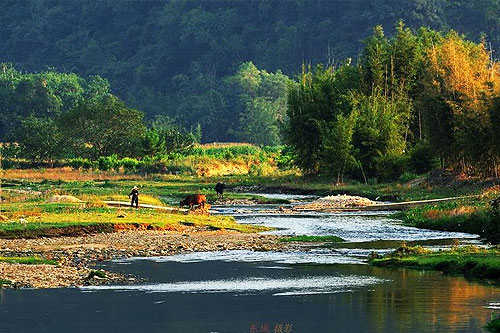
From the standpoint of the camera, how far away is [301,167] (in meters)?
Result: 99.5

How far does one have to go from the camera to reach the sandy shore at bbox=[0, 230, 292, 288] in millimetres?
35594

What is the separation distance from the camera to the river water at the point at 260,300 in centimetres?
2820

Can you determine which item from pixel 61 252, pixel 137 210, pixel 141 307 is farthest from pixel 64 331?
pixel 137 210

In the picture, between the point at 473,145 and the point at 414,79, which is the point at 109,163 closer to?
the point at 414,79

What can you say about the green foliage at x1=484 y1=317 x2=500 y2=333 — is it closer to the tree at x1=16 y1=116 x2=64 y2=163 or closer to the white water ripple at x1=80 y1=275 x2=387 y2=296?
the white water ripple at x1=80 y1=275 x2=387 y2=296

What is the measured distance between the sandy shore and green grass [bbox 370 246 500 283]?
6856 mm

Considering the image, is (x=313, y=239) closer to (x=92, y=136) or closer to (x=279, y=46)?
(x=92, y=136)

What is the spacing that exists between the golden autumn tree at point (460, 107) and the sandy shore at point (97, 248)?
957 inches

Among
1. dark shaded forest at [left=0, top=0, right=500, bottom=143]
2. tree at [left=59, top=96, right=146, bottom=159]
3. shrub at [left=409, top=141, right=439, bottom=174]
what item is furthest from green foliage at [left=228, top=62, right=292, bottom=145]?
shrub at [left=409, top=141, right=439, bottom=174]

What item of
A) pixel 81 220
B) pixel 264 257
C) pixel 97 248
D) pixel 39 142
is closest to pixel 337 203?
pixel 81 220

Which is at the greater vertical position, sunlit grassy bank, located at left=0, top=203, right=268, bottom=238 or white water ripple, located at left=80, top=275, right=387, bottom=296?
sunlit grassy bank, located at left=0, top=203, right=268, bottom=238

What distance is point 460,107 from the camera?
244 ft

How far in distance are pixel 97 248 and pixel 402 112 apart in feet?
167

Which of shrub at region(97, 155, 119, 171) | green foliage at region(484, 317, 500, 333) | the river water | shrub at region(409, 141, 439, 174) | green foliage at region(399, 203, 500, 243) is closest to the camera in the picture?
green foliage at region(484, 317, 500, 333)
